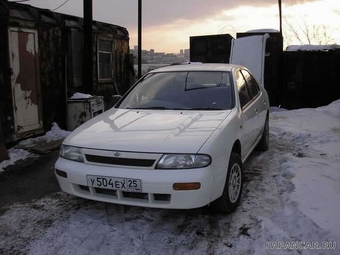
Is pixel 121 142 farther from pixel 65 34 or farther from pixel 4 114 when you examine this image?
pixel 65 34

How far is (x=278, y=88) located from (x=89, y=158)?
10.2m

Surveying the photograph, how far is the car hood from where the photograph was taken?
321 cm

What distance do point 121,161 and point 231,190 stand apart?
3.89 ft

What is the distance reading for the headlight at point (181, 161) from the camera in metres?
3.12

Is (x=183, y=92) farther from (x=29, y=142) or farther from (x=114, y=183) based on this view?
(x=29, y=142)

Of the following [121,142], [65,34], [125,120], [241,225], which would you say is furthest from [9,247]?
[65,34]

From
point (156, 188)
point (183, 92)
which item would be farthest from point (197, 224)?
point (183, 92)

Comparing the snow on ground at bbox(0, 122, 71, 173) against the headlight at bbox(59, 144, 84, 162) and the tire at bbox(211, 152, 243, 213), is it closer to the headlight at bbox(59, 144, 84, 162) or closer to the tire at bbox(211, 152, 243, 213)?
the headlight at bbox(59, 144, 84, 162)

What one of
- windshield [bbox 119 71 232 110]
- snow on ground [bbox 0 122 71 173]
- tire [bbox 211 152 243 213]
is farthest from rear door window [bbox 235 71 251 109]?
snow on ground [bbox 0 122 71 173]

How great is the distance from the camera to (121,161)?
127 inches

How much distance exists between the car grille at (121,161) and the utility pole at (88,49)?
600cm

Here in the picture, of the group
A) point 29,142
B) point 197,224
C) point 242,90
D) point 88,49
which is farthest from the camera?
point 88,49

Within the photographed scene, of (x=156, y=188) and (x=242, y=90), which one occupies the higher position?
(x=242, y=90)

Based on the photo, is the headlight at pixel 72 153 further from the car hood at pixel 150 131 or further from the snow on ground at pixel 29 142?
the snow on ground at pixel 29 142
